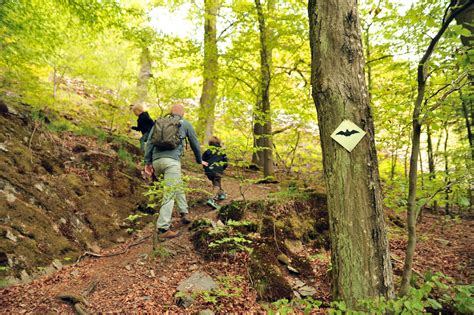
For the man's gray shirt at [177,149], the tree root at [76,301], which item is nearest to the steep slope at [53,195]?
the tree root at [76,301]

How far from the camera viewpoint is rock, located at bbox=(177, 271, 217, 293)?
11.0 ft

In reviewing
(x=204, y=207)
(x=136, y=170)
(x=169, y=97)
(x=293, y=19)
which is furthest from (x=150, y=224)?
(x=293, y=19)

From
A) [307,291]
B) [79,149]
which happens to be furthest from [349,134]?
[79,149]

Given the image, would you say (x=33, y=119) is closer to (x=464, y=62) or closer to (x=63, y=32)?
(x=63, y=32)

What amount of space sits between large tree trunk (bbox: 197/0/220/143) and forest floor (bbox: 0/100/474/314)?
3.54 meters

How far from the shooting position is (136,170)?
6.97 metres

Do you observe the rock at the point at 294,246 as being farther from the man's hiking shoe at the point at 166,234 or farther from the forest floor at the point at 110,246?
the man's hiking shoe at the point at 166,234

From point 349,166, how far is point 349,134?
0.92ft

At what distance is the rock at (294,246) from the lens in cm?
460

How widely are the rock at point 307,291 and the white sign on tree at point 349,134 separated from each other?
2298 mm

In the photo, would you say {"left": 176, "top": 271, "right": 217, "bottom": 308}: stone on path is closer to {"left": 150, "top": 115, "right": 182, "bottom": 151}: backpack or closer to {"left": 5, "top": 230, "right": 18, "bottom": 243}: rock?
{"left": 150, "top": 115, "right": 182, "bottom": 151}: backpack

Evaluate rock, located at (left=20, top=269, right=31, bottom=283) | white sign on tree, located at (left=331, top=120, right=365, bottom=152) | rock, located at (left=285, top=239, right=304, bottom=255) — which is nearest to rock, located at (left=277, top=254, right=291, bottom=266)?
rock, located at (left=285, top=239, right=304, bottom=255)

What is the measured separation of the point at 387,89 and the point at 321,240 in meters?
3.62

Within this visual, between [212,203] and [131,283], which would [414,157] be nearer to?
[131,283]
